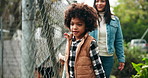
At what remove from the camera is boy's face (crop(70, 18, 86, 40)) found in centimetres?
226

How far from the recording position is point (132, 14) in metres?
26.6

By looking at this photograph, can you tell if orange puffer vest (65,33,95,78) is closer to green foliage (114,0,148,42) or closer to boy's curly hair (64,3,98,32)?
boy's curly hair (64,3,98,32)

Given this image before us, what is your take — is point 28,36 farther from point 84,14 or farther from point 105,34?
point 105,34

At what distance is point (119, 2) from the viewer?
25469 millimetres

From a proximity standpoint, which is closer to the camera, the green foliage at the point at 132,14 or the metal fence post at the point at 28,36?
the metal fence post at the point at 28,36

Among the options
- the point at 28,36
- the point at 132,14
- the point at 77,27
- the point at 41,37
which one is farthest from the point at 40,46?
the point at 132,14

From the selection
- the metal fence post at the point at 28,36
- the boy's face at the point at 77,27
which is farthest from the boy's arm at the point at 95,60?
the metal fence post at the point at 28,36

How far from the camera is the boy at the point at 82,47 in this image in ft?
7.34

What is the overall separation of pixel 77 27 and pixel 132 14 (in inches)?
989

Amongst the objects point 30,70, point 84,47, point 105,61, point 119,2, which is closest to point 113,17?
point 105,61

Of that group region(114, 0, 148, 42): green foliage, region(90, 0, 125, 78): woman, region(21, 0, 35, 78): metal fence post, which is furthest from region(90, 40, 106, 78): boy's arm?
region(114, 0, 148, 42): green foliage

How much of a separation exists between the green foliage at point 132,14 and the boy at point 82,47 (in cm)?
2031

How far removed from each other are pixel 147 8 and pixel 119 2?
3.17m

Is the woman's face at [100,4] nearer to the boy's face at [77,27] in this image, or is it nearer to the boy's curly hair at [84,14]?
the boy's curly hair at [84,14]
